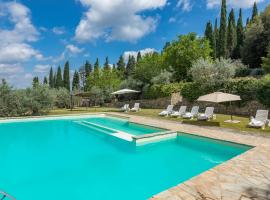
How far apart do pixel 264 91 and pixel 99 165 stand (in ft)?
36.9

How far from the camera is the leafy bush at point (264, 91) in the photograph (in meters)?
13.0

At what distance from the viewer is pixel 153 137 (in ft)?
31.7

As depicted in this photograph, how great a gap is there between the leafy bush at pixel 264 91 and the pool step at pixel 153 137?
6.86 metres

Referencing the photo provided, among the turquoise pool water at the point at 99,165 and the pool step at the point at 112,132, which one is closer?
the turquoise pool water at the point at 99,165

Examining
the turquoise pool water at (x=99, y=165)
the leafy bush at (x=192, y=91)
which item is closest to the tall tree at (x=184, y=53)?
the leafy bush at (x=192, y=91)

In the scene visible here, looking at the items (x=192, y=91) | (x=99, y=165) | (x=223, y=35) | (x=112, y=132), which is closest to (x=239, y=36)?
(x=223, y=35)

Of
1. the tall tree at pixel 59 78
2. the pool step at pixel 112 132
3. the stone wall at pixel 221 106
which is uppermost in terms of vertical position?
the tall tree at pixel 59 78

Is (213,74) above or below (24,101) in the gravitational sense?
above

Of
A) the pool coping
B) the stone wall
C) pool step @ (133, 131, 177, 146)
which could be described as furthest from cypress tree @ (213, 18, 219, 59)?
the pool coping

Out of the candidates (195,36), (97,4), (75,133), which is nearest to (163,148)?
(75,133)

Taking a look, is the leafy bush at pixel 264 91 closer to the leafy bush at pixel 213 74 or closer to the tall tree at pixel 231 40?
the leafy bush at pixel 213 74

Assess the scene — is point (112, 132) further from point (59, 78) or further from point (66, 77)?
point (59, 78)

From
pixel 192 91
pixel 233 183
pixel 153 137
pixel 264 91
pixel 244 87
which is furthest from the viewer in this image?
pixel 192 91

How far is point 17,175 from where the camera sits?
21.2ft
